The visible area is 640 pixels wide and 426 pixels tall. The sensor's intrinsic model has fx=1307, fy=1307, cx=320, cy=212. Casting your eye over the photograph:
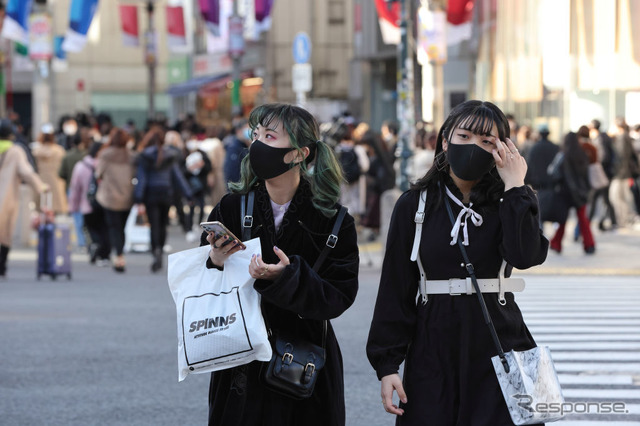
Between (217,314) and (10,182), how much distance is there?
12.9 metres

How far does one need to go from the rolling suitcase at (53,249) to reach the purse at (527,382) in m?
12.5

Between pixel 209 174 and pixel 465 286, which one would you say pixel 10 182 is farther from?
pixel 465 286

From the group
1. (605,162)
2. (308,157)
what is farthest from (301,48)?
(308,157)

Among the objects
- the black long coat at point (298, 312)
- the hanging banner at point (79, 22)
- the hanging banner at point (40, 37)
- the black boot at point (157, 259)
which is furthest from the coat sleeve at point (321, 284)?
the hanging banner at point (40, 37)

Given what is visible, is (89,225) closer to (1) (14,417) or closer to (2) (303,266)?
(1) (14,417)

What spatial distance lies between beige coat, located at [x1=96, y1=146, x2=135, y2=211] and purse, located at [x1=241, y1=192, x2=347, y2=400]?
41.4ft

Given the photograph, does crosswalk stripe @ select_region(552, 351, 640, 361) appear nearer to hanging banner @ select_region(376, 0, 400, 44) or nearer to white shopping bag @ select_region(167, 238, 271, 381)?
white shopping bag @ select_region(167, 238, 271, 381)

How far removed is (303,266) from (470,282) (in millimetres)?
582

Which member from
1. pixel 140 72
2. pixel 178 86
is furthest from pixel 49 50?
pixel 140 72

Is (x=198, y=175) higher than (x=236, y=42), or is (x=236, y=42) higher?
(x=236, y=42)

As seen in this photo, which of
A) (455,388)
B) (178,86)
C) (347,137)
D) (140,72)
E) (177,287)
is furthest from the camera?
(140,72)

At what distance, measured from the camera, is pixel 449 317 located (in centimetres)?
438

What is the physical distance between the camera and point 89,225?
18922mm

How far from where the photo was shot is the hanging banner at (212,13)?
43.1 meters
